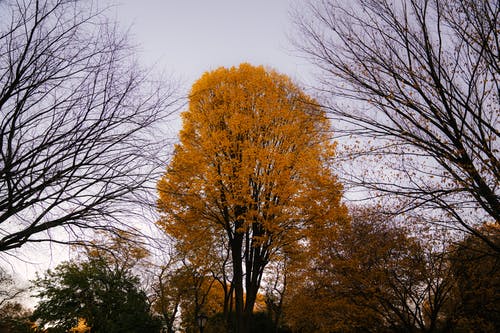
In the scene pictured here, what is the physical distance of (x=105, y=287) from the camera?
17250 mm

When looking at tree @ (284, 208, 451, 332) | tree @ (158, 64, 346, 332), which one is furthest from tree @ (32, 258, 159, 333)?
tree @ (284, 208, 451, 332)

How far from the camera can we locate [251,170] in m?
10.8

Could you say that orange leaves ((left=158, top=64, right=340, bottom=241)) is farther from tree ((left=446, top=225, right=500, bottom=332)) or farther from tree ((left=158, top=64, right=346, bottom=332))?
tree ((left=446, top=225, right=500, bottom=332))

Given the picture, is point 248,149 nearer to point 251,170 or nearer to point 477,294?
point 251,170

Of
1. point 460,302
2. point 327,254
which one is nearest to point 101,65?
point 327,254

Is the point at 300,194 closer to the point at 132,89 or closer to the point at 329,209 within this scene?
the point at 329,209

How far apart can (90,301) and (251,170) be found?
1204 centimetres

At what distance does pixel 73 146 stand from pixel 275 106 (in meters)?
8.56

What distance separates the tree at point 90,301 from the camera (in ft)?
53.7

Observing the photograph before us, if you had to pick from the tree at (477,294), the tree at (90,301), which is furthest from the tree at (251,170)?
the tree at (90,301)

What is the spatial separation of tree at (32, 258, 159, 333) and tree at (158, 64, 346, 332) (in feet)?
22.9

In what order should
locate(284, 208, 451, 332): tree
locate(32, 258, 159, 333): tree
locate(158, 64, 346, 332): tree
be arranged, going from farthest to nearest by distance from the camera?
locate(32, 258, 159, 333): tree < locate(284, 208, 451, 332): tree < locate(158, 64, 346, 332): tree

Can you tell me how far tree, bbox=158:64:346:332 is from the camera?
10.7m

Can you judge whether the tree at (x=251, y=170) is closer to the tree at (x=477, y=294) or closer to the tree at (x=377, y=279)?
the tree at (x=377, y=279)
